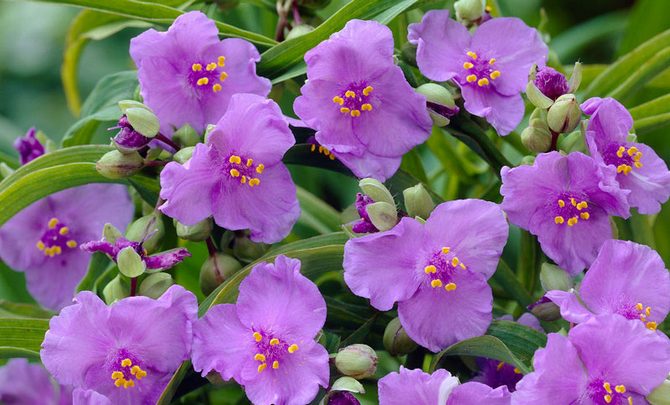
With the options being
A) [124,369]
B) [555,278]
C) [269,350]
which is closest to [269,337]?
[269,350]

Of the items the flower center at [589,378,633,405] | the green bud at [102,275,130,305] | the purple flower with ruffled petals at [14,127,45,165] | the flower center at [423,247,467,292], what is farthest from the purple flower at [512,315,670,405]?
the purple flower with ruffled petals at [14,127,45,165]

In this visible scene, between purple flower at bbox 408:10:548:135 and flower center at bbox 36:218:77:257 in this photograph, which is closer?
purple flower at bbox 408:10:548:135

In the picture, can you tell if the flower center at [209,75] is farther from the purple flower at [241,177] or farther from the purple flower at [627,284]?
the purple flower at [627,284]

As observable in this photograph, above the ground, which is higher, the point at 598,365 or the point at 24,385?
the point at 598,365

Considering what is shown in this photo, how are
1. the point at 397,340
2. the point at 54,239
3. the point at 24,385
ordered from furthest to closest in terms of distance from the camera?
the point at 24,385 < the point at 54,239 < the point at 397,340

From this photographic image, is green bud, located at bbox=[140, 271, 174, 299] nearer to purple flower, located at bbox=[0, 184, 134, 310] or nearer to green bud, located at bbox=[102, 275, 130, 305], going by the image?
green bud, located at bbox=[102, 275, 130, 305]

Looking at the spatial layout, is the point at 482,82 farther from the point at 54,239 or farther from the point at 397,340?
the point at 54,239
